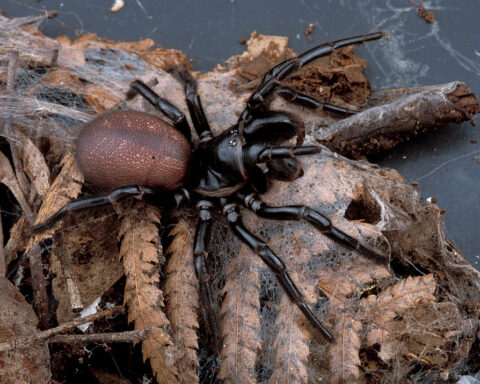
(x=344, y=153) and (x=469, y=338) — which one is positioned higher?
(x=344, y=153)

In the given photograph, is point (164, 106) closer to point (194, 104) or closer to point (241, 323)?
point (194, 104)

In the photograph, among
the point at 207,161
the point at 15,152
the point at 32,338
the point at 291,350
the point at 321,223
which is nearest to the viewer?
the point at 32,338

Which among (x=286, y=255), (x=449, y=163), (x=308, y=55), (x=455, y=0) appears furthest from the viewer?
(x=455, y=0)

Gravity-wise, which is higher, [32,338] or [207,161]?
[207,161]

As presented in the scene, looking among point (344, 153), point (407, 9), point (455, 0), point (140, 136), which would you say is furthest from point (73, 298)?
point (455, 0)

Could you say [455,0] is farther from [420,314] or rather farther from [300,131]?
[420,314]

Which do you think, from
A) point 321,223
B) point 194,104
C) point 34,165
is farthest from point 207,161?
point 34,165

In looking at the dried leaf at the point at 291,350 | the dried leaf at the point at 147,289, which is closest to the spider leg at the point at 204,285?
the dried leaf at the point at 147,289
